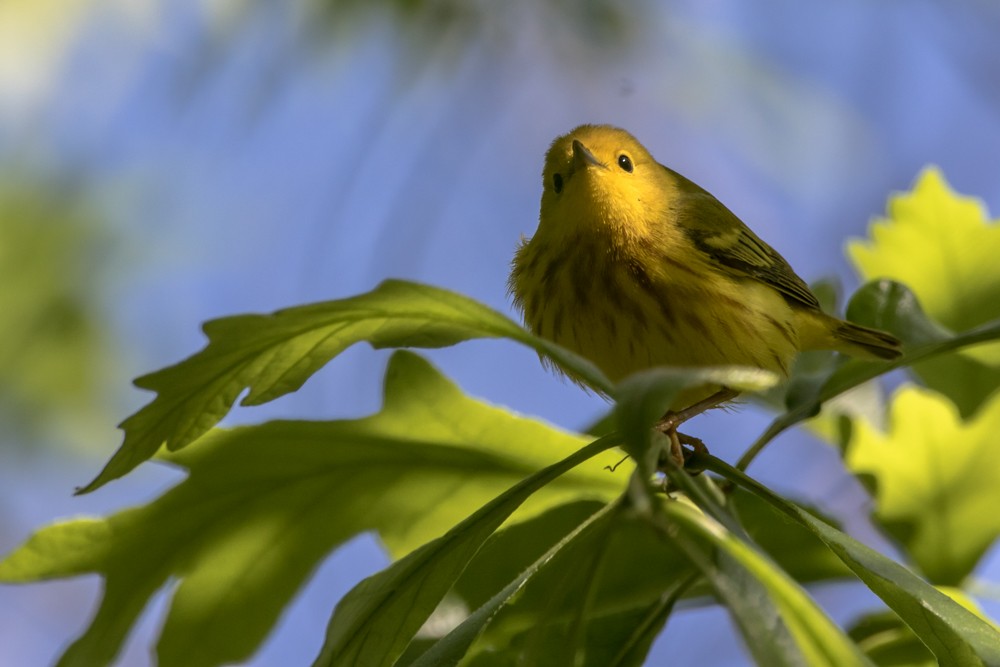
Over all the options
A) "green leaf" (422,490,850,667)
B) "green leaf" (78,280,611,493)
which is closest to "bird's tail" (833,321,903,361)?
"green leaf" (422,490,850,667)

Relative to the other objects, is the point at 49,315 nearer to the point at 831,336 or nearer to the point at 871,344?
the point at 831,336

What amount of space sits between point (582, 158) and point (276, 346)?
85cm

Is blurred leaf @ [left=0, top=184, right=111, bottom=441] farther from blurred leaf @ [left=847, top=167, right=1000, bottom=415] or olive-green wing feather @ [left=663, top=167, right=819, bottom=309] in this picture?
blurred leaf @ [left=847, top=167, right=1000, bottom=415]

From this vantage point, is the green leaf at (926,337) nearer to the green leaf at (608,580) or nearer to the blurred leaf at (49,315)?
the green leaf at (608,580)

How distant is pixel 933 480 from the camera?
1.29m

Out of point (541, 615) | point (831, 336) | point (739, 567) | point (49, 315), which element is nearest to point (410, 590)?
point (541, 615)

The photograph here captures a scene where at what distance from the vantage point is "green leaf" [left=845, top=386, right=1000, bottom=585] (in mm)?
1270

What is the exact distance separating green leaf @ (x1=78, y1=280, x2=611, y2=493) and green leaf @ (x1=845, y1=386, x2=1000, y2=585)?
2.06ft

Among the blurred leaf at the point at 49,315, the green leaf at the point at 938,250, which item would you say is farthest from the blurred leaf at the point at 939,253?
the blurred leaf at the point at 49,315

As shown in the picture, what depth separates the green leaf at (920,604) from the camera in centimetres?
71

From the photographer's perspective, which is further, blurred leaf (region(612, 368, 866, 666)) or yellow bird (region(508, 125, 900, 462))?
yellow bird (region(508, 125, 900, 462))

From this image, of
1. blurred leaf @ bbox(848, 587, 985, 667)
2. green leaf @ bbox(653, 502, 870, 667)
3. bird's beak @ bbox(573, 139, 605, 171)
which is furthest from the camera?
bird's beak @ bbox(573, 139, 605, 171)

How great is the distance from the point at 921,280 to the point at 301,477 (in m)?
0.80

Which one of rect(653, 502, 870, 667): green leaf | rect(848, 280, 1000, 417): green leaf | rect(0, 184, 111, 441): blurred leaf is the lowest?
rect(653, 502, 870, 667): green leaf
